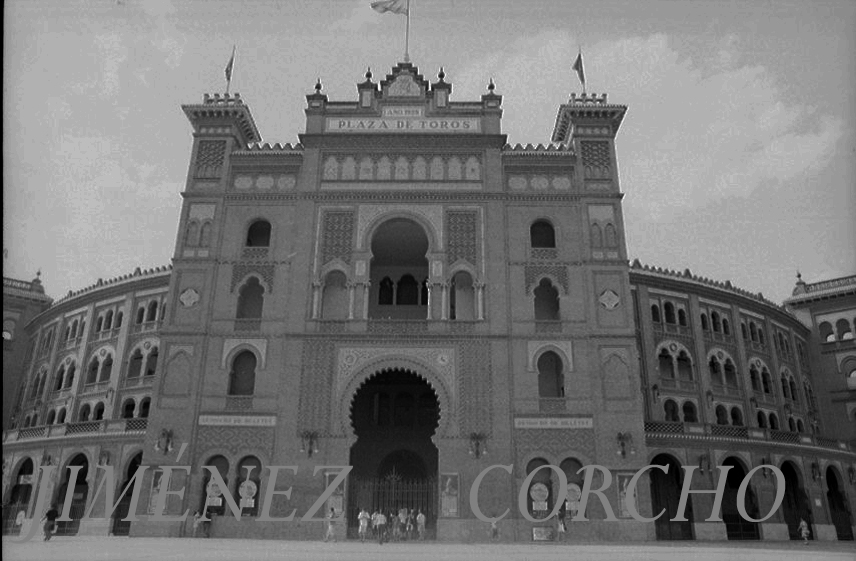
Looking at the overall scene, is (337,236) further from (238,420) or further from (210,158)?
(238,420)

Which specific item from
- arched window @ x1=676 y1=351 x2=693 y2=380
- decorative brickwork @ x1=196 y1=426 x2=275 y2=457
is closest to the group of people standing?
decorative brickwork @ x1=196 y1=426 x2=275 y2=457

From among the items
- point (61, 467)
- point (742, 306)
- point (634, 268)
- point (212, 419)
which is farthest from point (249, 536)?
point (742, 306)

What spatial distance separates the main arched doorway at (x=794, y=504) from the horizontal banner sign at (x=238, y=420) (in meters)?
25.6

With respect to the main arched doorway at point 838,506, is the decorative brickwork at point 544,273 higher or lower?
higher

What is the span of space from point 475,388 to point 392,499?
553cm

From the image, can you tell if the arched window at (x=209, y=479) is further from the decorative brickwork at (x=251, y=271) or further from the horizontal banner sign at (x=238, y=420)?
the decorative brickwork at (x=251, y=271)

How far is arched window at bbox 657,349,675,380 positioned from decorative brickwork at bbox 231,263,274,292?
2176cm

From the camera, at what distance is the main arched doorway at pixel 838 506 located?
37375 millimetres

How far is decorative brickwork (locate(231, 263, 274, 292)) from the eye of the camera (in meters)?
29.2

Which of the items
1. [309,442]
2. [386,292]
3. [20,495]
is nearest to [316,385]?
[309,442]

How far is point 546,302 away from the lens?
30.3 m

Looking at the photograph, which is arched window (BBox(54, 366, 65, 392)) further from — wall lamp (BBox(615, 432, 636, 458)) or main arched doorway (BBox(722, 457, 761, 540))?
main arched doorway (BBox(722, 457, 761, 540))

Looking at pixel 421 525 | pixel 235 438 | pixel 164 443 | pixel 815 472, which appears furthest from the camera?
pixel 815 472

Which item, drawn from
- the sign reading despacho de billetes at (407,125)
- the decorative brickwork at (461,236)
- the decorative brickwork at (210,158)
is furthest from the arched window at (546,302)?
the decorative brickwork at (210,158)
